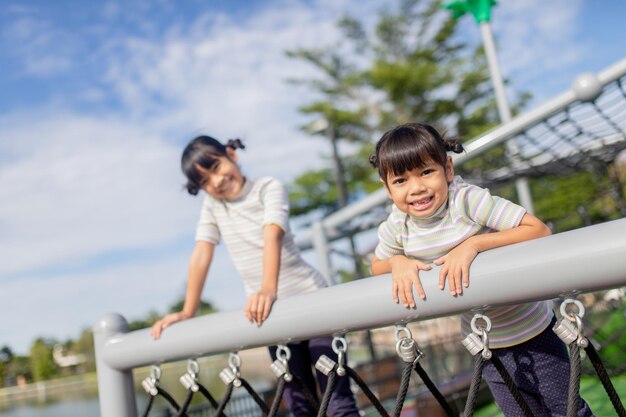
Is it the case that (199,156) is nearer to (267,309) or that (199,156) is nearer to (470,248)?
(267,309)

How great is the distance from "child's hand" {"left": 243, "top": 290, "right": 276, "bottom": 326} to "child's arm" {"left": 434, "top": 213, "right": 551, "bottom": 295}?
0.34 metres

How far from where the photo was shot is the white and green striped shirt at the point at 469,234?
1.18m

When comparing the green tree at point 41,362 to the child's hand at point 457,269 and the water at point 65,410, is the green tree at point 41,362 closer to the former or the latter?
the water at point 65,410

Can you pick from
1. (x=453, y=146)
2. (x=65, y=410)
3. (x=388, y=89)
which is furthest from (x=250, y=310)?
(x=65, y=410)

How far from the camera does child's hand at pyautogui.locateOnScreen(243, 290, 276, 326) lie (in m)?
1.11

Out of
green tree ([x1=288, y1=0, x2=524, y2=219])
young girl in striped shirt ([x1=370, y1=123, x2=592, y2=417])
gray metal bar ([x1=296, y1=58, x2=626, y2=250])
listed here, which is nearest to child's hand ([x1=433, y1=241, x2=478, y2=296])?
young girl in striped shirt ([x1=370, y1=123, x2=592, y2=417])

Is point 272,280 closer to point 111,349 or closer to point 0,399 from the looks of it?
point 111,349

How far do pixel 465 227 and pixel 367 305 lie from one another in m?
0.34

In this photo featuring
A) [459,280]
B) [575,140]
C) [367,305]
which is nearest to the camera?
[459,280]

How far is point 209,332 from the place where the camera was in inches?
46.1

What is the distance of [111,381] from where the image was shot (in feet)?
4.52

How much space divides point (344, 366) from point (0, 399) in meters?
53.9

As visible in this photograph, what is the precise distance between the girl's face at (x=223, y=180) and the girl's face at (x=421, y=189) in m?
0.83

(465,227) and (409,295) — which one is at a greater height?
(465,227)
